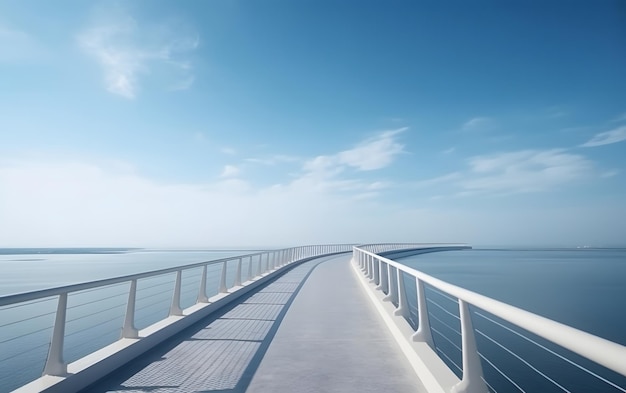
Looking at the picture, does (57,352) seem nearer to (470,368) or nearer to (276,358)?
(276,358)

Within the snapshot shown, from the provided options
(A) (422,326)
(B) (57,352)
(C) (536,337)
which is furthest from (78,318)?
(C) (536,337)

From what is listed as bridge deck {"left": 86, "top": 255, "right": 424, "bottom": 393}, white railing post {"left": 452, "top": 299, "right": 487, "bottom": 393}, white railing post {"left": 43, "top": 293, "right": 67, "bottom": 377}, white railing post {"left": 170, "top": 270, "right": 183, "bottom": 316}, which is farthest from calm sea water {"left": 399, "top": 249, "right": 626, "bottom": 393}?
white railing post {"left": 170, "top": 270, "right": 183, "bottom": 316}

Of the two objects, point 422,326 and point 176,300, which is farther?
point 176,300

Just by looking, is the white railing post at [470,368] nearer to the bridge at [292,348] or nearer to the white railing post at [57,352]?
the bridge at [292,348]

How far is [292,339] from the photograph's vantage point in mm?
5684

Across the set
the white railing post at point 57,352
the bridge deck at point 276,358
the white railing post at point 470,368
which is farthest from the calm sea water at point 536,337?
the white railing post at point 57,352

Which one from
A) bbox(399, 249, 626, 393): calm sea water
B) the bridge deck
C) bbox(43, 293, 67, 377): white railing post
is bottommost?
bbox(399, 249, 626, 393): calm sea water

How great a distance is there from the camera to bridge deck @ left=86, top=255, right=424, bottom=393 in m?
3.85

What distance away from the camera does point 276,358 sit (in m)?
4.74

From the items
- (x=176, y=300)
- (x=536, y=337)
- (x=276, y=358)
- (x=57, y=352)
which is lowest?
(x=536, y=337)

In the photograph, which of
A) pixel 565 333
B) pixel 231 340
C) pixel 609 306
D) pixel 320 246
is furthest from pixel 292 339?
pixel 320 246

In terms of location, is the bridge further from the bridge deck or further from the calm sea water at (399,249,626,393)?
the calm sea water at (399,249,626,393)

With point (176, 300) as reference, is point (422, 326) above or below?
below

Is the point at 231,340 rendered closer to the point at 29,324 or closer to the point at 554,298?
the point at 29,324
